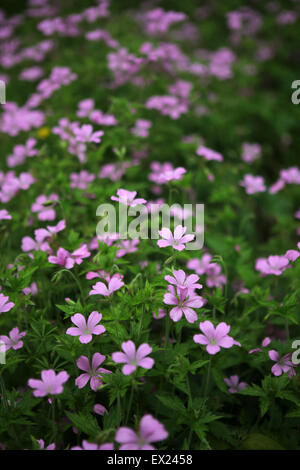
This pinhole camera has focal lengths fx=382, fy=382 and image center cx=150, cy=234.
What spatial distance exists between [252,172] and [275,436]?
8.75ft

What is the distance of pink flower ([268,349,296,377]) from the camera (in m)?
1.71

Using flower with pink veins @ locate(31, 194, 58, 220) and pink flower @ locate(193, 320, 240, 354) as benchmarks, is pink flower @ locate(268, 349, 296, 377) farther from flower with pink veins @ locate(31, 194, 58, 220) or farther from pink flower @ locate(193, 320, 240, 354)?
flower with pink veins @ locate(31, 194, 58, 220)

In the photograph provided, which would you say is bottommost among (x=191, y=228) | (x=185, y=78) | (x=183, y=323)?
(x=183, y=323)

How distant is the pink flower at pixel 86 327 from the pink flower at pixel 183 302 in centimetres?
30

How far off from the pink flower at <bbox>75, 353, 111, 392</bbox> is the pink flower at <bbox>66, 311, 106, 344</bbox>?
0.11 m

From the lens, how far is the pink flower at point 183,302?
1558mm

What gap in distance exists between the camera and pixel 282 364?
5.74ft

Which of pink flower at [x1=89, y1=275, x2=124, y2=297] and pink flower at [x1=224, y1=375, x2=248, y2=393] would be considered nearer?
pink flower at [x1=89, y1=275, x2=124, y2=297]

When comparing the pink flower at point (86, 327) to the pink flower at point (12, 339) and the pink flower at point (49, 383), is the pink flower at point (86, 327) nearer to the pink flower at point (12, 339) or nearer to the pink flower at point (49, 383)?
the pink flower at point (49, 383)

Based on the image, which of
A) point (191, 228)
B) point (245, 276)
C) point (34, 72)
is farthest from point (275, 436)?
point (34, 72)

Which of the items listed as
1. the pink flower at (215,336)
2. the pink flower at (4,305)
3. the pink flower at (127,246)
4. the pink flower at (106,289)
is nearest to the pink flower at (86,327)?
the pink flower at (106,289)

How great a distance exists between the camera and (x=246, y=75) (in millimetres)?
4379

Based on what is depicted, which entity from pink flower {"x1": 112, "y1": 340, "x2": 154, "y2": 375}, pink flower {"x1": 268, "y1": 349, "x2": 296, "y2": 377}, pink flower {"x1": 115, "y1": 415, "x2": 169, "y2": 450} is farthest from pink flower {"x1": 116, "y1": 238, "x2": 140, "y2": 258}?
pink flower {"x1": 115, "y1": 415, "x2": 169, "y2": 450}

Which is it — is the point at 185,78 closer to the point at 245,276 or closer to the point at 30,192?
the point at 30,192
